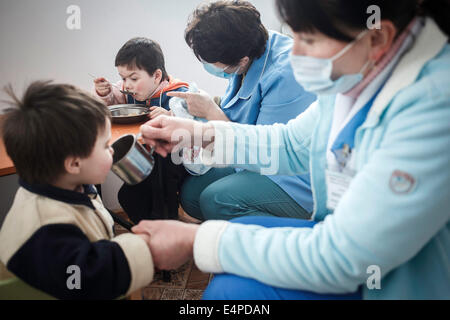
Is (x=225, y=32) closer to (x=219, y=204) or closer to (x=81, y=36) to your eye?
(x=219, y=204)

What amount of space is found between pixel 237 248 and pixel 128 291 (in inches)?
11.9

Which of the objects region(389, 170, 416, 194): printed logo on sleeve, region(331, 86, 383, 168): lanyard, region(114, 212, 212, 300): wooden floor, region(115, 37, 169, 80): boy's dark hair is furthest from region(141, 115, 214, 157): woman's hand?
region(115, 37, 169, 80): boy's dark hair

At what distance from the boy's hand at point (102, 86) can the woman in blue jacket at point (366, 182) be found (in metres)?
1.21

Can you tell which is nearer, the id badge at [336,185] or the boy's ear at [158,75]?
the id badge at [336,185]

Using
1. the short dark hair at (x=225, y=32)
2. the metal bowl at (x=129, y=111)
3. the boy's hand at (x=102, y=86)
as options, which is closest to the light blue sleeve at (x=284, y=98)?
the short dark hair at (x=225, y=32)

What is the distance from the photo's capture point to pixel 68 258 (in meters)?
0.77

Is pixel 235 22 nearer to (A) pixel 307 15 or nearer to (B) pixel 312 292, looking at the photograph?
(A) pixel 307 15

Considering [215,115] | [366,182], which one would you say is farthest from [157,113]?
[366,182]

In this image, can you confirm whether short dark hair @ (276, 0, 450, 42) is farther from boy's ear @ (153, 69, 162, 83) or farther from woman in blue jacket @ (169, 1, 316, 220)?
boy's ear @ (153, 69, 162, 83)

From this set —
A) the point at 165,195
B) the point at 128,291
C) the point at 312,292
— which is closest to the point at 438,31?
the point at 312,292

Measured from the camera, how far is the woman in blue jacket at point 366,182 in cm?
63

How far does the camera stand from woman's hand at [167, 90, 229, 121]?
1.59 meters

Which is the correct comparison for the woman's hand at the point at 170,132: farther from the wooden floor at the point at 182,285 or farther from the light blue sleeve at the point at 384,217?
the wooden floor at the point at 182,285

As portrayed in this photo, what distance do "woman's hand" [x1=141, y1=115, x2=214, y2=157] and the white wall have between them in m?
0.96
